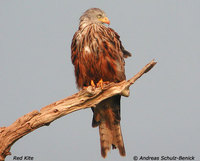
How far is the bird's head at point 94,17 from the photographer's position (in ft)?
24.0

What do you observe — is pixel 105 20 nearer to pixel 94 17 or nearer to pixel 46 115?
pixel 94 17

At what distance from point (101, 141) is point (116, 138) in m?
0.37

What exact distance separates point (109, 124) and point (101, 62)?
1685 millimetres

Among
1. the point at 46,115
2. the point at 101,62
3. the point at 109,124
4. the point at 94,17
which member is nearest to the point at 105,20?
the point at 94,17

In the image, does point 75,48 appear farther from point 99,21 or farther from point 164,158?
point 164,158

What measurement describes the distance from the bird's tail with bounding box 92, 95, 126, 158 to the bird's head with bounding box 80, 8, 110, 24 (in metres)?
1.84

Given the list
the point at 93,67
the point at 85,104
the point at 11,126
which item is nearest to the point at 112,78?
the point at 93,67

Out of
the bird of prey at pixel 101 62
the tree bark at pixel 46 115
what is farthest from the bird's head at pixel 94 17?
the tree bark at pixel 46 115

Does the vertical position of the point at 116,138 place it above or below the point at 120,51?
below

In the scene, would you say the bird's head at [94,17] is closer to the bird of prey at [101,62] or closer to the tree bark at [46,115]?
the bird of prey at [101,62]

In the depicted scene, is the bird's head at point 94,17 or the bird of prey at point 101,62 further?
the bird's head at point 94,17

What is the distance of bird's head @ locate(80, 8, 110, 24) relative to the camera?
731cm

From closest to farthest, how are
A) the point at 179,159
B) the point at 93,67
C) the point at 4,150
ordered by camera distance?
1. the point at 4,150
2. the point at 93,67
3. the point at 179,159

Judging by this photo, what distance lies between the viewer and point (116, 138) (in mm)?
7480
